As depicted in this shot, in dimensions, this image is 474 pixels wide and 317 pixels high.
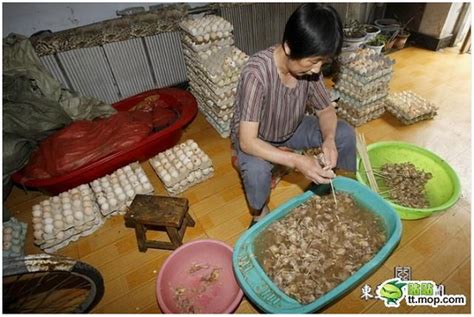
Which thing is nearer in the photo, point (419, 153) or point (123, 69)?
point (419, 153)

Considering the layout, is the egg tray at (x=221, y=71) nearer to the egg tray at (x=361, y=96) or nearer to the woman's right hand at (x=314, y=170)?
the egg tray at (x=361, y=96)

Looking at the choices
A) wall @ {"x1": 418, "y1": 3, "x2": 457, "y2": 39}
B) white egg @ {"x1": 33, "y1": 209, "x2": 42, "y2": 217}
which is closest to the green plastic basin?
white egg @ {"x1": 33, "y1": 209, "x2": 42, "y2": 217}

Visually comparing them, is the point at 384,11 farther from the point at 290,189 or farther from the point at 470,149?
the point at 290,189

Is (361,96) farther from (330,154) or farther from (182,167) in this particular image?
(182,167)

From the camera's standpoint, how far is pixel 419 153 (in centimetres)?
278

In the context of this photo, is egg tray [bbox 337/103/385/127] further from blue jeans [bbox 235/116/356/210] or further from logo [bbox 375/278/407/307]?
logo [bbox 375/278/407/307]

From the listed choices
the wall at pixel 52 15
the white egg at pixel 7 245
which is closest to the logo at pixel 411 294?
the white egg at pixel 7 245

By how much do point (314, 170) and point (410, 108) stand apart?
2448 millimetres

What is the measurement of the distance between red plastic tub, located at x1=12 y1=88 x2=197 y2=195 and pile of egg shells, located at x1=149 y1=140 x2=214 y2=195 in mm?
216

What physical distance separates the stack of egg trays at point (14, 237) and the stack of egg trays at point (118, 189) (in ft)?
2.31

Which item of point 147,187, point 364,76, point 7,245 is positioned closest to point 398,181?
point 364,76

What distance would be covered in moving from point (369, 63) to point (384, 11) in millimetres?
3010

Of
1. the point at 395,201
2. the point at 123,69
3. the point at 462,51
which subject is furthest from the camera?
the point at 462,51

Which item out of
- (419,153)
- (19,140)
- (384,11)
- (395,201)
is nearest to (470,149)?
(419,153)
